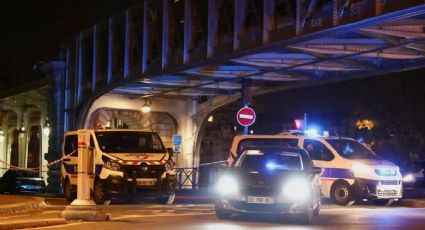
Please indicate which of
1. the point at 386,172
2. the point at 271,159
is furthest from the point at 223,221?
the point at 386,172

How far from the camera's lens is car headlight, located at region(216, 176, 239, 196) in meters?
13.9

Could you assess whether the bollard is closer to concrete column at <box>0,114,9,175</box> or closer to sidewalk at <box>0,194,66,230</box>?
sidewalk at <box>0,194,66,230</box>

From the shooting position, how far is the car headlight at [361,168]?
19.2 metres

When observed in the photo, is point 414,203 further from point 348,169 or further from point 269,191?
point 269,191

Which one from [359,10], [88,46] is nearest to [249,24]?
[359,10]

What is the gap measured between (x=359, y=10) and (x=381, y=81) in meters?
23.4

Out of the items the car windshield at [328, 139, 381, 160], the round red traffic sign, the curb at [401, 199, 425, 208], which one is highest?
the round red traffic sign

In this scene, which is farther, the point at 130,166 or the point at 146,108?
the point at 146,108

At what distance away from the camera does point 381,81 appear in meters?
37.2

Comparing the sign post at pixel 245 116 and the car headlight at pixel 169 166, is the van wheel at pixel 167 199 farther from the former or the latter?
the sign post at pixel 245 116

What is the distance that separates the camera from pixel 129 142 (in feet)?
64.3

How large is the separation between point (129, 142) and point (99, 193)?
1.75 m

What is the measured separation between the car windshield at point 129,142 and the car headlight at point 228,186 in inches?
213

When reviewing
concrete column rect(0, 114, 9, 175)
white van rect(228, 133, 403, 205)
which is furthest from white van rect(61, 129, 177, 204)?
concrete column rect(0, 114, 9, 175)
